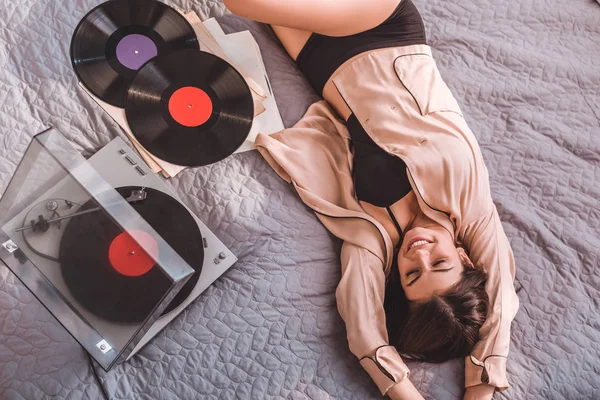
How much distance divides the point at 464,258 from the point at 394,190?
0.21 meters

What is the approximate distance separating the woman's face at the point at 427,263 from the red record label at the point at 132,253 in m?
0.54

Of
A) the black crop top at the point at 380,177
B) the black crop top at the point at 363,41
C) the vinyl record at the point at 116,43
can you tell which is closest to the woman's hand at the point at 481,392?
the black crop top at the point at 380,177

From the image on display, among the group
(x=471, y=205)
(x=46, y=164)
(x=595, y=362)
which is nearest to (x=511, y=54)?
(x=471, y=205)

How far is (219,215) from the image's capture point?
1225 millimetres

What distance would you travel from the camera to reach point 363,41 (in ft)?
4.30

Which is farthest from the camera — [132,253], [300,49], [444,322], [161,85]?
[300,49]

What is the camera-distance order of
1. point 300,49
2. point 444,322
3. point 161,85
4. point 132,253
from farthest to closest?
point 300,49 < point 161,85 < point 444,322 < point 132,253

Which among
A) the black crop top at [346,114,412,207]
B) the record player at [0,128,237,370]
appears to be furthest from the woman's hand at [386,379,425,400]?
the record player at [0,128,237,370]

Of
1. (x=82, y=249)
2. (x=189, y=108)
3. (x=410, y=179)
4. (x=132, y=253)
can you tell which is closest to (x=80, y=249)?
(x=82, y=249)

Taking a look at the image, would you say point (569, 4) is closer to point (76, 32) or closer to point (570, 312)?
point (570, 312)

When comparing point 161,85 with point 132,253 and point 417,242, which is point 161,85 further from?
point 417,242

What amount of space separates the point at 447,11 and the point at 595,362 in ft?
3.10

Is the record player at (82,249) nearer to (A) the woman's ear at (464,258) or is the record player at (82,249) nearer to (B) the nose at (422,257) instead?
(B) the nose at (422,257)

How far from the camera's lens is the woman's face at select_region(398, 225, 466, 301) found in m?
1.12
